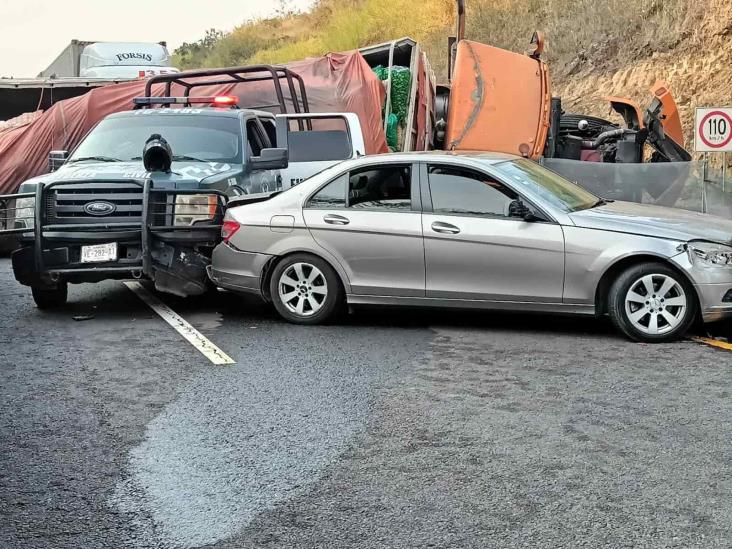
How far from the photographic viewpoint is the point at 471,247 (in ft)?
27.9

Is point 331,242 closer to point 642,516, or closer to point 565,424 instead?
point 565,424

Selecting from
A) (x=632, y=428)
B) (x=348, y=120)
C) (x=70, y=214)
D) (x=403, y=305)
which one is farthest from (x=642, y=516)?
(x=348, y=120)

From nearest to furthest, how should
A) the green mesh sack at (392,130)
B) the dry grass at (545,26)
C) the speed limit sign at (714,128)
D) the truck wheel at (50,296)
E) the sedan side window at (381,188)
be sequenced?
the sedan side window at (381,188) < the truck wheel at (50,296) < the speed limit sign at (714,128) < the green mesh sack at (392,130) < the dry grass at (545,26)

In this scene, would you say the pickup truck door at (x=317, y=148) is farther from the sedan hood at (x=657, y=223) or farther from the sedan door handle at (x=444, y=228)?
the sedan hood at (x=657, y=223)

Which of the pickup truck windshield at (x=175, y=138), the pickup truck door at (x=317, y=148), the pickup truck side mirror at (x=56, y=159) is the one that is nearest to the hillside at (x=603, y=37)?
the pickup truck door at (x=317, y=148)

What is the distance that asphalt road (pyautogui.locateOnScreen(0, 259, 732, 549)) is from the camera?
4.36 meters

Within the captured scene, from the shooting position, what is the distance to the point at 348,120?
42.8 ft

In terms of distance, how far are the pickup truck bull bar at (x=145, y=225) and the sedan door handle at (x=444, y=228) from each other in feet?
7.08

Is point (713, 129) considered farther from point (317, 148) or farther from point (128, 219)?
point (128, 219)

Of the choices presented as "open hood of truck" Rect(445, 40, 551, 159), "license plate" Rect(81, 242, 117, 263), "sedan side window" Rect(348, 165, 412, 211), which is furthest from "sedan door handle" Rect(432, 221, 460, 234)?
"open hood of truck" Rect(445, 40, 551, 159)

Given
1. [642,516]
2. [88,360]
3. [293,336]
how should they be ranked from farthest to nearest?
[293,336], [88,360], [642,516]

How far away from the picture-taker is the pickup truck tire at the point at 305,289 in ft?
29.6

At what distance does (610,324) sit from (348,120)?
206 inches

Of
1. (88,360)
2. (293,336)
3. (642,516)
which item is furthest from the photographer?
(293,336)
